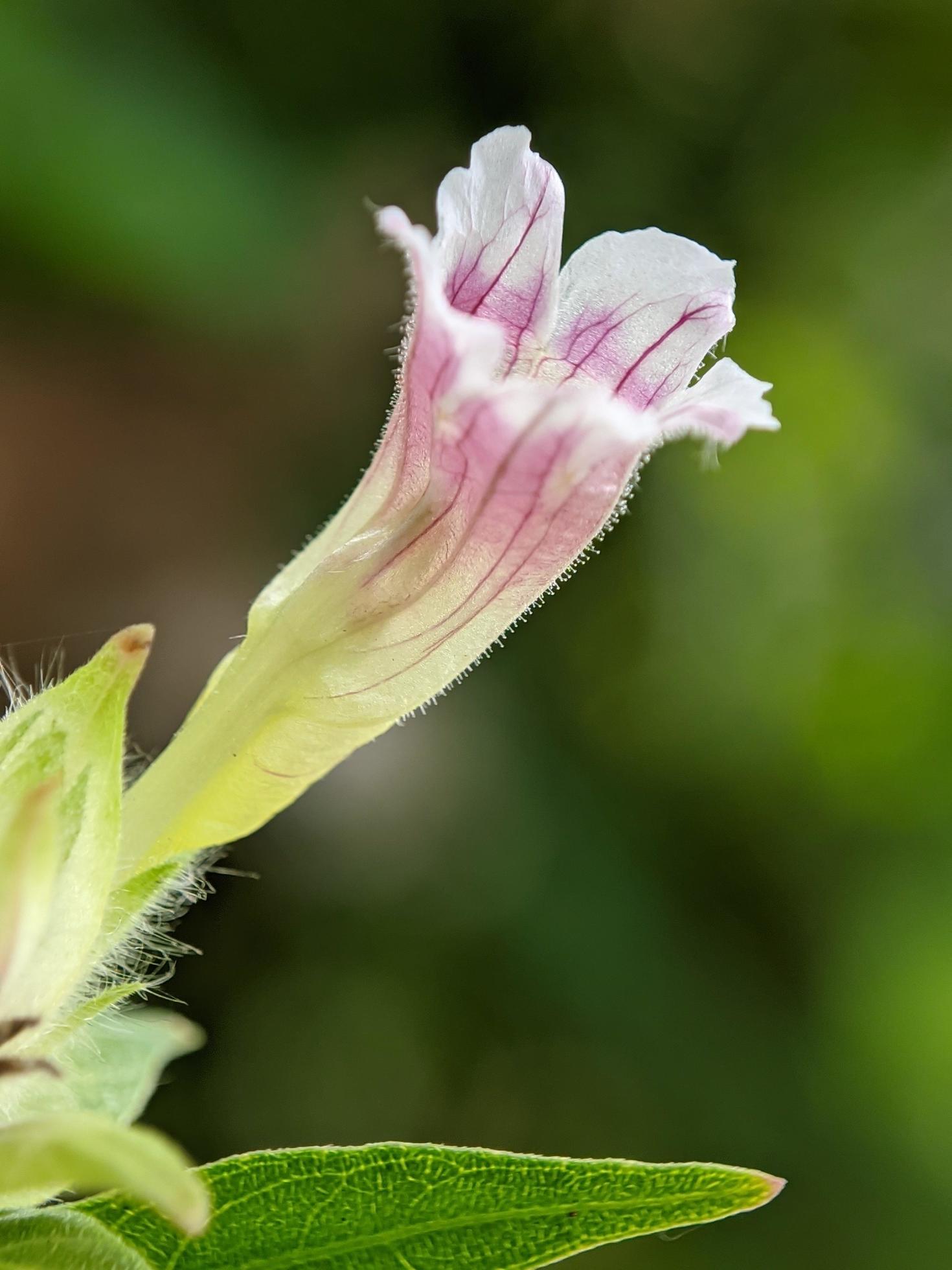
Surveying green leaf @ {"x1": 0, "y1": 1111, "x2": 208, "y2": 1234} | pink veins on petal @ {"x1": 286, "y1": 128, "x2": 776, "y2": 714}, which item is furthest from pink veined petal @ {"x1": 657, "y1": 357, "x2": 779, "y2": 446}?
green leaf @ {"x1": 0, "y1": 1111, "x2": 208, "y2": 1234}

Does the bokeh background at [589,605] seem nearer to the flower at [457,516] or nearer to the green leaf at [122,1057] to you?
the green leaf at [122,1057]

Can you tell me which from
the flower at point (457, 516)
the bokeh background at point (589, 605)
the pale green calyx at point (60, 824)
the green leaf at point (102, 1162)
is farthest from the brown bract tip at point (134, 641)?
the bokeh background at point (589, 605)

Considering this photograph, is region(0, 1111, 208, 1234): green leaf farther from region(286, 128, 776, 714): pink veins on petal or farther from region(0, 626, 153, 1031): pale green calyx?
region(286, 128, 776, 714): pink veins on petal

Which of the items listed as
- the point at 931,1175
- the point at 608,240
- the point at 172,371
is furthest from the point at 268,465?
the point at 608,240

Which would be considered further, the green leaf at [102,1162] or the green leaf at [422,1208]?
the green leaf at [422,1208]

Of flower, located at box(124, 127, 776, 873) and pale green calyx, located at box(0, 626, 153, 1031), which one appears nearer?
pale green calyx, located at box(0, 626, 153, 1031)

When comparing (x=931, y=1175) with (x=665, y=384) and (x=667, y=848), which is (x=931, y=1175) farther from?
(x=665, y=384)

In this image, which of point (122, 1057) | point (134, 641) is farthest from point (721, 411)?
point (122, 1057)
